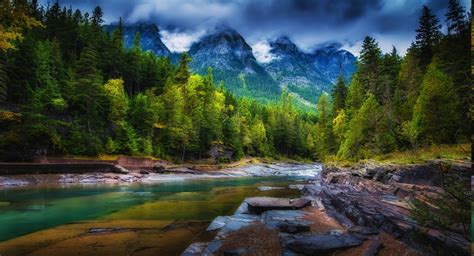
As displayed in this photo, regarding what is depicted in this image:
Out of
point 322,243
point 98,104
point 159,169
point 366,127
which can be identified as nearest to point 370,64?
point 366,127

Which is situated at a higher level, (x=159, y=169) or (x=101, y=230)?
(x=101, y=230)

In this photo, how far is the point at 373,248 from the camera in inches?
319

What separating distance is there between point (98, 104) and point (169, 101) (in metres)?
15.9

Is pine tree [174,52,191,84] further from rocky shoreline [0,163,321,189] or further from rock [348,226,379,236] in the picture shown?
rock [348,226,379,236]

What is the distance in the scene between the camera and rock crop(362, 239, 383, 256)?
25.7ft

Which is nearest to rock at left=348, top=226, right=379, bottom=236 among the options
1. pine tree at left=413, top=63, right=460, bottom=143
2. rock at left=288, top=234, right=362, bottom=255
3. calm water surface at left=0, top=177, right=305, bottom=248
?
rock at left=288, top=234, right=362, bottom=255

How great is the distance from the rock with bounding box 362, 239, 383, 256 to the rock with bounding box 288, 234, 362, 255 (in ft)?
1.18

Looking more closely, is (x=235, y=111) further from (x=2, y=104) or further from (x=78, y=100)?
(x=2, y=104)

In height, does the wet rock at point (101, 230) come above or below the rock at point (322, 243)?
below

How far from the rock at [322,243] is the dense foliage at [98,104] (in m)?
30.9

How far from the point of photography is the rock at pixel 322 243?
8.20m

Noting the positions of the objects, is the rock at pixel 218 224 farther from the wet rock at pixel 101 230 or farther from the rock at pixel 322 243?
the rock at pixel 322 243

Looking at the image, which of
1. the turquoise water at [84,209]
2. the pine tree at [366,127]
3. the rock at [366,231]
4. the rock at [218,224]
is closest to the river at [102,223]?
the turquoise water at [84,209]

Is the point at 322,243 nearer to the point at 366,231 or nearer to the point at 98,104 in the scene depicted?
the point at 366,231
